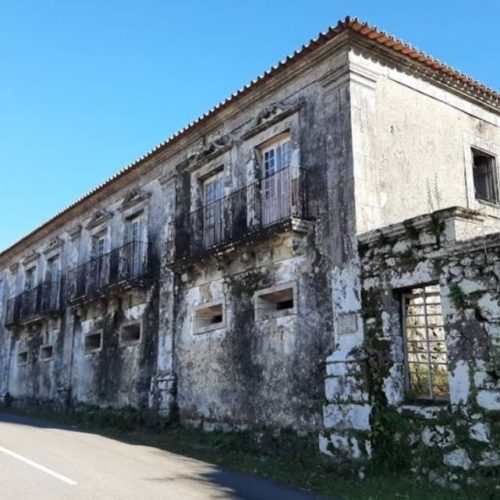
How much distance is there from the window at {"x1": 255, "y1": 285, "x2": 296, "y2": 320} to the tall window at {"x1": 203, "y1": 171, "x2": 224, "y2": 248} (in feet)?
6.05

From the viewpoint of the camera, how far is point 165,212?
1487 cm

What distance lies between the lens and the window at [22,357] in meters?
22.2

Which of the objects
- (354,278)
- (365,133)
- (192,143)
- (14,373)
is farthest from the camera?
(14,373)

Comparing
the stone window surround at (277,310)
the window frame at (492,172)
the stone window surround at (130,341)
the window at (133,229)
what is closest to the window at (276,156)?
the stone window surround at (277,310)

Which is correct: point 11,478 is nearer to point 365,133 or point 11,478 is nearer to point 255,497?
point 255,497

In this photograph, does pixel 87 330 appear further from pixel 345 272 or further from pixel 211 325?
pixel 345 272

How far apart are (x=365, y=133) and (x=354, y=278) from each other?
2603 mm

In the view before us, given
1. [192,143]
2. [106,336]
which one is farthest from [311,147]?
[106,336]

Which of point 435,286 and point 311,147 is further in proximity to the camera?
point 311,147

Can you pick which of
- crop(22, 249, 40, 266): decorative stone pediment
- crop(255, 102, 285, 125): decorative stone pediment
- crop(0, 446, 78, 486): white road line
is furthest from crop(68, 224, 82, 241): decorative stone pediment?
crop(0, 446, 78, 486): white road line

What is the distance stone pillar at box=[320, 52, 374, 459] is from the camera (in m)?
8.95

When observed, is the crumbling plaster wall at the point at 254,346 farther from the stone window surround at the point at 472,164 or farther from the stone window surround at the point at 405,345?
the stone window surround at the point at 472,164

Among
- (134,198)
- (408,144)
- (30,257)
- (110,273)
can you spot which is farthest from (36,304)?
(408,144)

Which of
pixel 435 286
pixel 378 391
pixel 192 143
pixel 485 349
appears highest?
pixel 192 143
